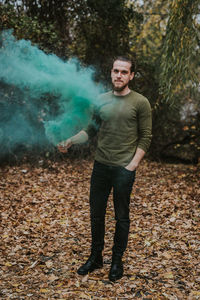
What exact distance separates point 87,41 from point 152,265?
22.6ft

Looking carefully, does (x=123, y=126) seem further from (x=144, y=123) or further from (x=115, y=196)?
(x=115, y=196)

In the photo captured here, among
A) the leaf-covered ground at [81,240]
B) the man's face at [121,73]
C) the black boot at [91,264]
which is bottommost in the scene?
the leaf-covered ground at [81,240]

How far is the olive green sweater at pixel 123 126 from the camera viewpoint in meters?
2.81

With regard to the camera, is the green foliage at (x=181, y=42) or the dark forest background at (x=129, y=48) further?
the dark forest background at (x=129, y=48)

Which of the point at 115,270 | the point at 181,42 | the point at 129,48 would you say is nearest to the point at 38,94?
the point at 181,42

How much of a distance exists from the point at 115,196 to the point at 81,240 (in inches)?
58.7

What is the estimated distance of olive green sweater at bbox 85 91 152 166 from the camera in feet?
9.21

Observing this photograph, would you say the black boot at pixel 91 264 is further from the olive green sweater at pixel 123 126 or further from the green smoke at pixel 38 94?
the green smoke at pixel 38 94

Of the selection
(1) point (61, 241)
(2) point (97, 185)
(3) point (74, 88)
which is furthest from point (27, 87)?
(2) point (97, 185)

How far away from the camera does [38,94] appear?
281 inches

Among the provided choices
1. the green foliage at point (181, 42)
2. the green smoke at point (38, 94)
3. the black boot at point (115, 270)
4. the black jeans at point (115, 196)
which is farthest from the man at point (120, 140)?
the green foliage at point (181, 42)

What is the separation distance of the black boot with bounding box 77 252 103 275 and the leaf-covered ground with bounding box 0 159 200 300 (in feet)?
0.19

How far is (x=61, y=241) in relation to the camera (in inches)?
162

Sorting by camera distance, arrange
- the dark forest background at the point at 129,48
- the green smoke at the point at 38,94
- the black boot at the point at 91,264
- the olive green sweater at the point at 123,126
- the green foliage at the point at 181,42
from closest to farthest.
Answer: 1. the olive green sweater at the point at 123,126
2. the black boot at the point at 91,264
3. the green smoke at the point at 38,94
4. the green foliage at the point at 181,42
5. the dark forest background at the point at 129,48
